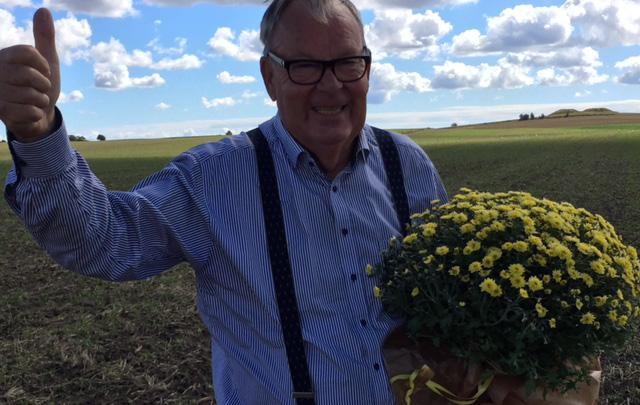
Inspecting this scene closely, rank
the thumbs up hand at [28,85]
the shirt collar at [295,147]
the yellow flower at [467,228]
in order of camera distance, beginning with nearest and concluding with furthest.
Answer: the thumbs up hand at [28,85] → the yellow flower at [467,228] → the shirt collar at [295,147]

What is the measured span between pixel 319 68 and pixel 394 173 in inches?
21.4

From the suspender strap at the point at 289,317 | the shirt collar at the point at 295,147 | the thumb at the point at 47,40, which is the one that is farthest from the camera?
the shirt collar at the point at 295,147

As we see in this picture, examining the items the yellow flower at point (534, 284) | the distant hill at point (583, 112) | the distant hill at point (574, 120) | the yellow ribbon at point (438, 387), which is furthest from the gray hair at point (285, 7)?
the distant hill at point (583, 112)

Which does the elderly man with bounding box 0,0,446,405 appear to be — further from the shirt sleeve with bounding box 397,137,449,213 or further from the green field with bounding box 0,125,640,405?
the green field with bounding box 0,125,640,405

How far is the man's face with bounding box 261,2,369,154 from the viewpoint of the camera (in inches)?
93.8

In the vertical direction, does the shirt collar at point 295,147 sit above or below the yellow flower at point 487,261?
above

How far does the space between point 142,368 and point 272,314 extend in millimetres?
3293

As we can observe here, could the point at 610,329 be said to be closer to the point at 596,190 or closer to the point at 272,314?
the point at 272,314

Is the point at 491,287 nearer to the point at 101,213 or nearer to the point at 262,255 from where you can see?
the point at 262,255

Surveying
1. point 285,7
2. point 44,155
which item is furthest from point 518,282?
point 44,155

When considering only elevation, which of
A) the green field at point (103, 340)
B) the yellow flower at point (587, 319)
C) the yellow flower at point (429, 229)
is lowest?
the green field at point (103, 340)

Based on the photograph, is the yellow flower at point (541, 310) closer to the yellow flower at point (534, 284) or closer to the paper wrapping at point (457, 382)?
the yellow flower at point (534, 284)

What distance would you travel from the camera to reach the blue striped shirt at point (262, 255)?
230cm

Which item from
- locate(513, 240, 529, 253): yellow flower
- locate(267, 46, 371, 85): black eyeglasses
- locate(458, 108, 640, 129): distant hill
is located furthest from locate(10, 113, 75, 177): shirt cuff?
locate(458, 108, 640, 129): distant hill
